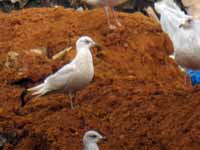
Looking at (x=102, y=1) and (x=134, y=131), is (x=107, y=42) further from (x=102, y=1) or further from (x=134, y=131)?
(x=134, y=131)

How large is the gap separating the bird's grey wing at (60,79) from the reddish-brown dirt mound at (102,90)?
1.44ft

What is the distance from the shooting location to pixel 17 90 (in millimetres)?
9242

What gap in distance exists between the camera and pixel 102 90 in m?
9.03

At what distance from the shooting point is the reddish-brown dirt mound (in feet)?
26.4

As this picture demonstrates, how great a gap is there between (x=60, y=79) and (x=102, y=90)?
99cm

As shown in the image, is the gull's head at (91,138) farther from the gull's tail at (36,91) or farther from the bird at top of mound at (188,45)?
the bird at top of mound at (188,45)

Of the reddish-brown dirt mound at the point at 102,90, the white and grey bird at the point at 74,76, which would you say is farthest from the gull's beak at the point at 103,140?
the white and grey bird at the point at 74,76

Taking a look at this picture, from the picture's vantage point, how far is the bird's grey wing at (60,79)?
8117 millimetres

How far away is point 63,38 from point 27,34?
46cm

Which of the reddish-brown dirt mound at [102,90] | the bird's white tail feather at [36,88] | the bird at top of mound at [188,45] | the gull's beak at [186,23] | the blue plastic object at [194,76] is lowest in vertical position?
the blue plastic object at [194,76]

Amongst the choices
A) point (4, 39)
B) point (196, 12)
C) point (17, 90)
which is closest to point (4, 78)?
point (17, 90)

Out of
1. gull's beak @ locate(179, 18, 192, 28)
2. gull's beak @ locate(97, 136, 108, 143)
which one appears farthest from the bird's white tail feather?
gull's beak @ locate(179, 18, 192, 28)

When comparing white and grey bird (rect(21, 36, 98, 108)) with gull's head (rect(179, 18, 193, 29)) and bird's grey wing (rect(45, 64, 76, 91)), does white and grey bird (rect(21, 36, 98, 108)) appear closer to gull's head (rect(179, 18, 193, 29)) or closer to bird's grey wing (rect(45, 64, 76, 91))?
bird's grey wing (rect(45, 64, 76, 91))

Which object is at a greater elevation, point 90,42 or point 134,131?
point 90,42
